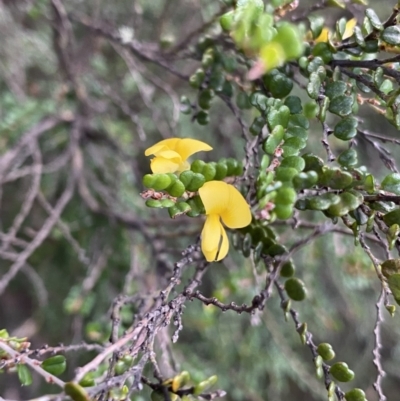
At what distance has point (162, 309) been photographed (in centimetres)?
33

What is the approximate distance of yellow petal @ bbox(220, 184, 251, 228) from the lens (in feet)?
1.13

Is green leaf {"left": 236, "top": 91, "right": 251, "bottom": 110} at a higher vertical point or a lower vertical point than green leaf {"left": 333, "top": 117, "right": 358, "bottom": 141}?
lower

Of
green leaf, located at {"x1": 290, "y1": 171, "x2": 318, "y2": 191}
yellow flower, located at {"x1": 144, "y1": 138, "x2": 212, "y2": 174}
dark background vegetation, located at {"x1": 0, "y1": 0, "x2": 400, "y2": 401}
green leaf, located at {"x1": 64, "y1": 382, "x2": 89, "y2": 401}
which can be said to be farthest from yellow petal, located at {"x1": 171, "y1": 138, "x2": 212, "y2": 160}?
dark background vegetation, located at {"x1": 0, "y1": 0, "x2": 400, "y2": 401}

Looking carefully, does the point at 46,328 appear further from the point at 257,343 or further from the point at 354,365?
the point at 354,365

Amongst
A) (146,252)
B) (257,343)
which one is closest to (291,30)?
(146,252)

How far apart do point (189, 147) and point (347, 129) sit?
13cm

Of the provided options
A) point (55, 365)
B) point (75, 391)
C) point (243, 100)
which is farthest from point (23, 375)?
point (243, 100)

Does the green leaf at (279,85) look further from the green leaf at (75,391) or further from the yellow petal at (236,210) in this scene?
the green leaf at (75,391)

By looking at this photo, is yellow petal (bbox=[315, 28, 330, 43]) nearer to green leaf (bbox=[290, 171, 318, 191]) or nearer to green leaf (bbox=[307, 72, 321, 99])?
green leaf (bbox=[307, 72, 321, 99])

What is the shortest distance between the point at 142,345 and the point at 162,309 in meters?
0.03

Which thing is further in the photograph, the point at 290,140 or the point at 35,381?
the point at 35,381

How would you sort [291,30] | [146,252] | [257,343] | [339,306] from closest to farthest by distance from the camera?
[291,30] → [146,252] → [257,343] → [339,306]

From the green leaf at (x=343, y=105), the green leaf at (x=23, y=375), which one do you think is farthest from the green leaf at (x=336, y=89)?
the green leaf at (x=23, y=375)

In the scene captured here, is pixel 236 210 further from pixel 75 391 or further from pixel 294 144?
pixel 75 391
